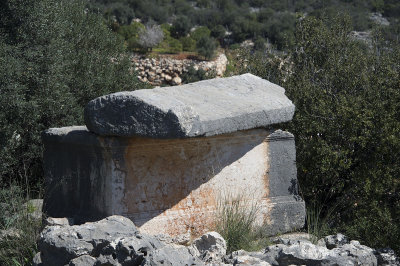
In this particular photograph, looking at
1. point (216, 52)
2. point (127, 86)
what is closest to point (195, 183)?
point (127, 86)

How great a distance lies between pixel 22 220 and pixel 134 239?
2105 mm

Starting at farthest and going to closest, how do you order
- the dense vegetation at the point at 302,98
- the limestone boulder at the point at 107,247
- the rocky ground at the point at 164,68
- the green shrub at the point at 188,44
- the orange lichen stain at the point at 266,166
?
the green shrub at the point at 188,44
the rocky ground at the point at 164,68
the orange lichen stain at the point at 266,166
the dense vegetation at the point at 302,98
the limestone boulder at the point at 107,247

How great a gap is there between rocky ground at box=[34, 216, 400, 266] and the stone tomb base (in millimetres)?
840

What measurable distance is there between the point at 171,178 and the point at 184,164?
0.21 metres

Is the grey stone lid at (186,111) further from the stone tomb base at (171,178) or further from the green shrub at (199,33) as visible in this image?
the green shrub at (199,33)

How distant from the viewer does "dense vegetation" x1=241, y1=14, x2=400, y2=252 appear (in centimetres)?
608

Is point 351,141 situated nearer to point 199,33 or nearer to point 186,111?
point 186,111

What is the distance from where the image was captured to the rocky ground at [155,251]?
14.4 feet

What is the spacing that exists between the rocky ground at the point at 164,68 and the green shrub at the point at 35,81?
14.1 meters

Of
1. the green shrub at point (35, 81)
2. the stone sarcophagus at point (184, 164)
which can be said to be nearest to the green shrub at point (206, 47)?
the green shrub at point (35, 81)

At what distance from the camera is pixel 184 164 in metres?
6.15

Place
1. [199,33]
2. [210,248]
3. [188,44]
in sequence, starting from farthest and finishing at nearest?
[199,33], [188,44], [210,248]

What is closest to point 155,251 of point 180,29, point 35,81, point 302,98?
point 302,98

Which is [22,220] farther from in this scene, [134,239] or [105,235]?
[134,239]
